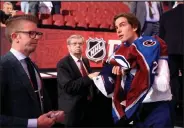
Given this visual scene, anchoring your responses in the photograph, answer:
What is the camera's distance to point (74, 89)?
351 centimetres

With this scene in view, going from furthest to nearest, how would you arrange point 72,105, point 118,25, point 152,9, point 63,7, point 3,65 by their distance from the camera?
1. point 63,7
2. point 152,9
3. point 72,105
4. point 118,25
5. point 3,65

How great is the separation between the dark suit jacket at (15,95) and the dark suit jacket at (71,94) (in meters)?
1.58

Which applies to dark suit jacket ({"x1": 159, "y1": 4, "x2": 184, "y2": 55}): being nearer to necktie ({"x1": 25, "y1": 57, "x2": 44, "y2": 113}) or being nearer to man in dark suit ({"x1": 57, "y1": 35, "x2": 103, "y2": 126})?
man in dark suit ({"x1": 57, "y1": 35, "x2": 103, "y2": 126})

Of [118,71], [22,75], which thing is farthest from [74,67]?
[22,75]

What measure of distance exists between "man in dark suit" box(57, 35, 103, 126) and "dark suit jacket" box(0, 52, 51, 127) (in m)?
1.54

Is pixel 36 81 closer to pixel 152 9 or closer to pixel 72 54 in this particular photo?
Answer: pixel 72 54

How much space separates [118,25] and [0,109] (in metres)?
1.39

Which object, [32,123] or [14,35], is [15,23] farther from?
[32,123]

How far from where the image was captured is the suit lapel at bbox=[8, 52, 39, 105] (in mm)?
1922

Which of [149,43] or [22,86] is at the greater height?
[149,43]

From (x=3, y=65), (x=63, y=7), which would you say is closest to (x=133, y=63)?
(x=3, y=65)

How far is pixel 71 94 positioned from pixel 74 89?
138mm

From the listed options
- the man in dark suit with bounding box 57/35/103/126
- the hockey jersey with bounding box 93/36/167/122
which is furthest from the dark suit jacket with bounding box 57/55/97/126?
the hockey jersey with bounding box 93/36/167/122

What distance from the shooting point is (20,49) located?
204cm
